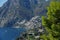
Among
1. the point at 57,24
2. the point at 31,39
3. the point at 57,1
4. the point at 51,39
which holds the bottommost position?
the point at 31,39

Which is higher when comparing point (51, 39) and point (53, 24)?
point (53, 24)

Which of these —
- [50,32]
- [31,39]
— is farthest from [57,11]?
[31,39]

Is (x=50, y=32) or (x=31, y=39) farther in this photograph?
(x=31, y=39)

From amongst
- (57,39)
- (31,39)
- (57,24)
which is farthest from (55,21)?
(31,39)

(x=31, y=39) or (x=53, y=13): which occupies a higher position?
(x=53, y=13)

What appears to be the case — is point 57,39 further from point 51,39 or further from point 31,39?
point 31,39

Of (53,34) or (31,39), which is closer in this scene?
(53,34)

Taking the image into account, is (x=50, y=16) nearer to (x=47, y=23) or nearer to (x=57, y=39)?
(x=47, y=23)

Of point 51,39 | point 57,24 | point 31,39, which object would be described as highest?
point 57,24
